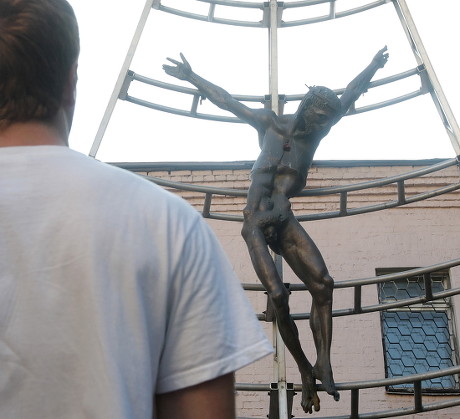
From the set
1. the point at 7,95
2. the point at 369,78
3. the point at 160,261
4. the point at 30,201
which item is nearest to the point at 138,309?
the point at 160,261

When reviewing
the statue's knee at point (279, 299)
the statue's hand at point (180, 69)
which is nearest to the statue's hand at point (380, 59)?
the statue's hand at point (180, 69)

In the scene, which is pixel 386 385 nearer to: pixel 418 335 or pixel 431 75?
pixel 431 75

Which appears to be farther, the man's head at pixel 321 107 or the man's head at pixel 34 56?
the man's head at pixel 321 107

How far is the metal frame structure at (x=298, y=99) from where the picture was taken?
5488 millimetres

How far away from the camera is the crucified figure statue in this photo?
205 inches

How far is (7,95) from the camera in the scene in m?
1.34

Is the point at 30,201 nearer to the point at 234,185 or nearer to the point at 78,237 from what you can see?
the point at 78,237

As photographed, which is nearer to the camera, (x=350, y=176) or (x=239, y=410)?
(x=239, y=410)

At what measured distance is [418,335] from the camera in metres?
10.8

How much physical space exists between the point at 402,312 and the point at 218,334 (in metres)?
10.1

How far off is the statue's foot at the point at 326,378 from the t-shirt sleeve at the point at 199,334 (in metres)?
3.95

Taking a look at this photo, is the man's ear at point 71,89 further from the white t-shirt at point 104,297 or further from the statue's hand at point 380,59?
the statue's hand at point 380,59

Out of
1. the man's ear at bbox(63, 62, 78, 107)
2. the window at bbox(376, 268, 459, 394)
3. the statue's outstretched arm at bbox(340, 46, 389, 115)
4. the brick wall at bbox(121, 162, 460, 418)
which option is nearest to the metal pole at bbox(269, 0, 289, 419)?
the statue's outstretched arm at bbox(340, 46, 389, 115)

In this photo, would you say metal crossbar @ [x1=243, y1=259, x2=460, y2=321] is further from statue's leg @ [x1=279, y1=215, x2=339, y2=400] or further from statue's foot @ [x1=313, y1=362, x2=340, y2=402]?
statue's foot @ [x1=313, y1=362, x2=340, y2=402]
